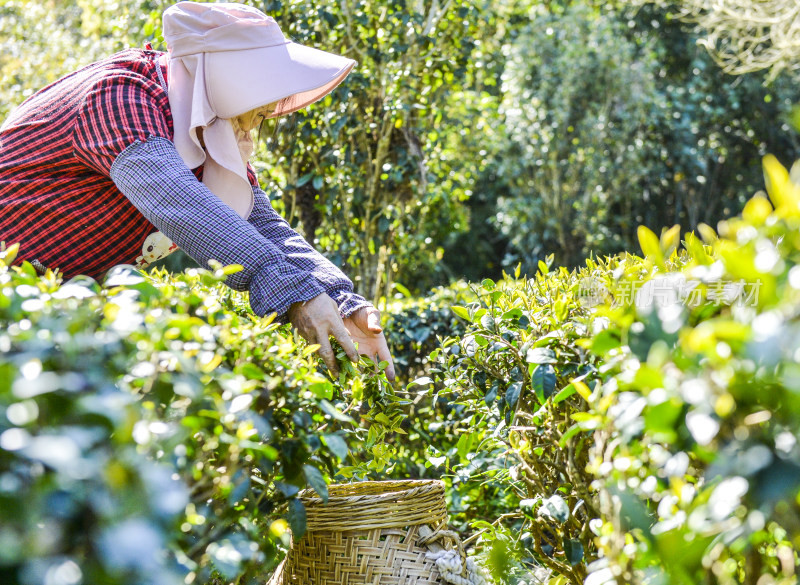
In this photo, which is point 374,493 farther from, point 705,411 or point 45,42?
point 45,42

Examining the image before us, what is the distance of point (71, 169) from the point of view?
195 cm

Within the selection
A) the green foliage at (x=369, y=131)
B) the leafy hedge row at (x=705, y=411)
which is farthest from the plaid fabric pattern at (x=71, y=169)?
the green foliage at (x=369, y=131)

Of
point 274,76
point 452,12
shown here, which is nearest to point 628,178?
point 452,12

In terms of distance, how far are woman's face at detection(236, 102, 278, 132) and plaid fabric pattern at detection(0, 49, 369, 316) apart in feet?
0.70

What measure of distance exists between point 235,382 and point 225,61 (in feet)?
4.37

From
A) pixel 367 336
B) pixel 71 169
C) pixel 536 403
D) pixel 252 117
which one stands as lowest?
pixel 367 336

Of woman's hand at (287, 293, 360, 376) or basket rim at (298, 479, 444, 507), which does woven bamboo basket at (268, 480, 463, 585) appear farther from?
woman's hand at (287, 293, 360, 376)

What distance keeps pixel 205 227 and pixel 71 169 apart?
23.9 inches

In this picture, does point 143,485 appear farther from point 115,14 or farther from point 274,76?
point 115,14

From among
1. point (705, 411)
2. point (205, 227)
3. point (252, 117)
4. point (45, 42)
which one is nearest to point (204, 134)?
point (252, 117)

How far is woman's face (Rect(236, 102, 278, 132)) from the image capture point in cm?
215

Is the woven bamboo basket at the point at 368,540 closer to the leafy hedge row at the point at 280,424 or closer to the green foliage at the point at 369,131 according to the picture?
the leafy hedge row at the point at 280,424

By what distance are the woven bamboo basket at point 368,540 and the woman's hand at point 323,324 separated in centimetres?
30

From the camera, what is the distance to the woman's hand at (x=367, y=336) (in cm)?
187
